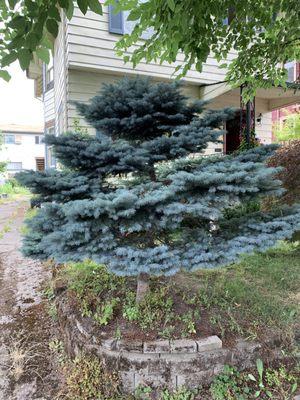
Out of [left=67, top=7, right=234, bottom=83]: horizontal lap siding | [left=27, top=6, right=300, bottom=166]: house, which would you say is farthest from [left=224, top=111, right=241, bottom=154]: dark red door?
[left=67, top=7, right=234, bottom=83]: horizontal lap siding

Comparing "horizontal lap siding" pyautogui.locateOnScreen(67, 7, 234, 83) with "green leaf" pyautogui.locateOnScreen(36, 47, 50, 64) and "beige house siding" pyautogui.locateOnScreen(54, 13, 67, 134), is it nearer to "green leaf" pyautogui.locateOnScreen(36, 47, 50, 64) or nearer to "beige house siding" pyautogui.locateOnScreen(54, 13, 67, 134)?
"beige house siding" pyautogui.locateOnScreen(54, 13, 67, 134)

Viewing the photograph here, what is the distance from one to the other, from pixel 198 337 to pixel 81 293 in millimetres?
1155

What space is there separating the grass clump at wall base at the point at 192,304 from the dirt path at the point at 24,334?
540 mm

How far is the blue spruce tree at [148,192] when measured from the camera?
2.09 metres

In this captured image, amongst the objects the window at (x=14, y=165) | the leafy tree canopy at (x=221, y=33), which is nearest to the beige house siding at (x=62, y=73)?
the leafy tree canopy at (x=221, y=33)

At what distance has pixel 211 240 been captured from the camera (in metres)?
2.32

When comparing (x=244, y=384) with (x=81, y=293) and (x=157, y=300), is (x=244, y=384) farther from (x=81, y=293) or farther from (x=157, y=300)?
(x=81, y=293)

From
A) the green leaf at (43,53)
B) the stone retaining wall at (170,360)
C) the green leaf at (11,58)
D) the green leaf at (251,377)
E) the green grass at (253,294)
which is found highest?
the green leaf at (43,53)

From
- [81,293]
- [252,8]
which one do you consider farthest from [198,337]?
[252,8]

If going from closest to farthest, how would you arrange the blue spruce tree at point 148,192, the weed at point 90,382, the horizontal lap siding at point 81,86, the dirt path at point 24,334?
the blue spruce tree at point 148,192
the weed at point 90,382
the dirt path at point 24,334
the horizontal lap siding at point 81,86

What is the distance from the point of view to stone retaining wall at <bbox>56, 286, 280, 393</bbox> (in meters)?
2.20

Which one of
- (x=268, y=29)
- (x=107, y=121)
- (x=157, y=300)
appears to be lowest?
(x=157, y=300)

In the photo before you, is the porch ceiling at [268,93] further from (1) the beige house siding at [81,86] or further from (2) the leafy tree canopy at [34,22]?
(2) the leafy tree canopy at [34,22]

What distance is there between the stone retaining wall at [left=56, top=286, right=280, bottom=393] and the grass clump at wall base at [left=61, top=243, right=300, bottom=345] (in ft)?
0.26
